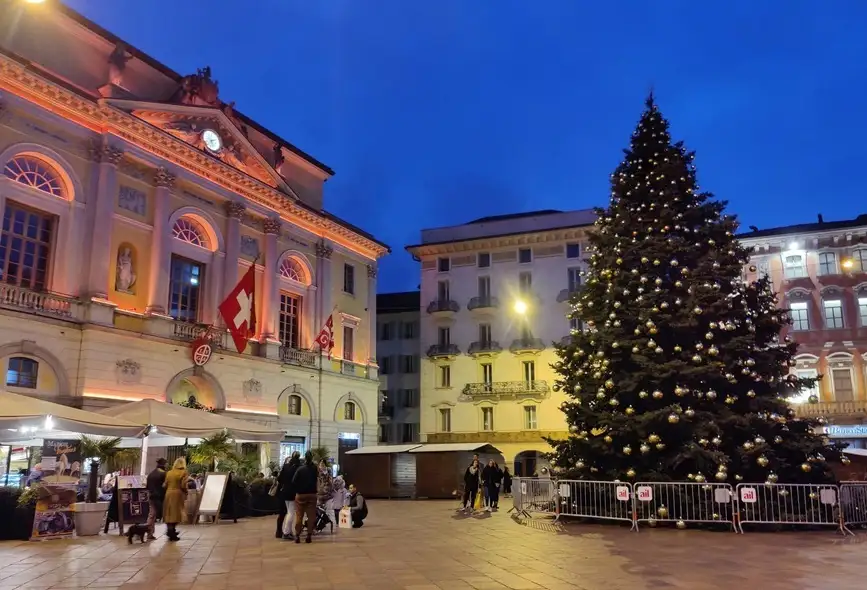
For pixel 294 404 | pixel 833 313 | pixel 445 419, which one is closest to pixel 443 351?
pixel 445 419

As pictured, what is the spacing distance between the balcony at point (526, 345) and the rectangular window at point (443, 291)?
18.5 feet

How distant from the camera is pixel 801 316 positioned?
37.9m

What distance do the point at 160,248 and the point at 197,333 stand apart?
3557 millimetres

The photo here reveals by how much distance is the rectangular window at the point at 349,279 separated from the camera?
122 ft

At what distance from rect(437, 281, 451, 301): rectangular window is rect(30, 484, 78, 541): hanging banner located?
34.2 metres

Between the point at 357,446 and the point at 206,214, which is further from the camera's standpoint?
the point at 357,446

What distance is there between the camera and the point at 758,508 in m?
14.0

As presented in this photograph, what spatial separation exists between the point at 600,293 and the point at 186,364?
16.6 meters

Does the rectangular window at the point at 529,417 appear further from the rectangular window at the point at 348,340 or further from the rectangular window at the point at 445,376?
the rectangular window at the point at 348,340

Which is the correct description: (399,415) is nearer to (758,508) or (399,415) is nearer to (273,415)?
(273,415)

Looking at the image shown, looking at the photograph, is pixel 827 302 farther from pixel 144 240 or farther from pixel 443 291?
pixel 144 240

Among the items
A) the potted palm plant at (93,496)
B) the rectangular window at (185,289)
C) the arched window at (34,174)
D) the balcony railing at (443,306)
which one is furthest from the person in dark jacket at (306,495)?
the balcony railing at (443,306)

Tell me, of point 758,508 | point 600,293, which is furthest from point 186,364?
point 758,508

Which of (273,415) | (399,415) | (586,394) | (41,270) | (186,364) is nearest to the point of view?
(586,394)
